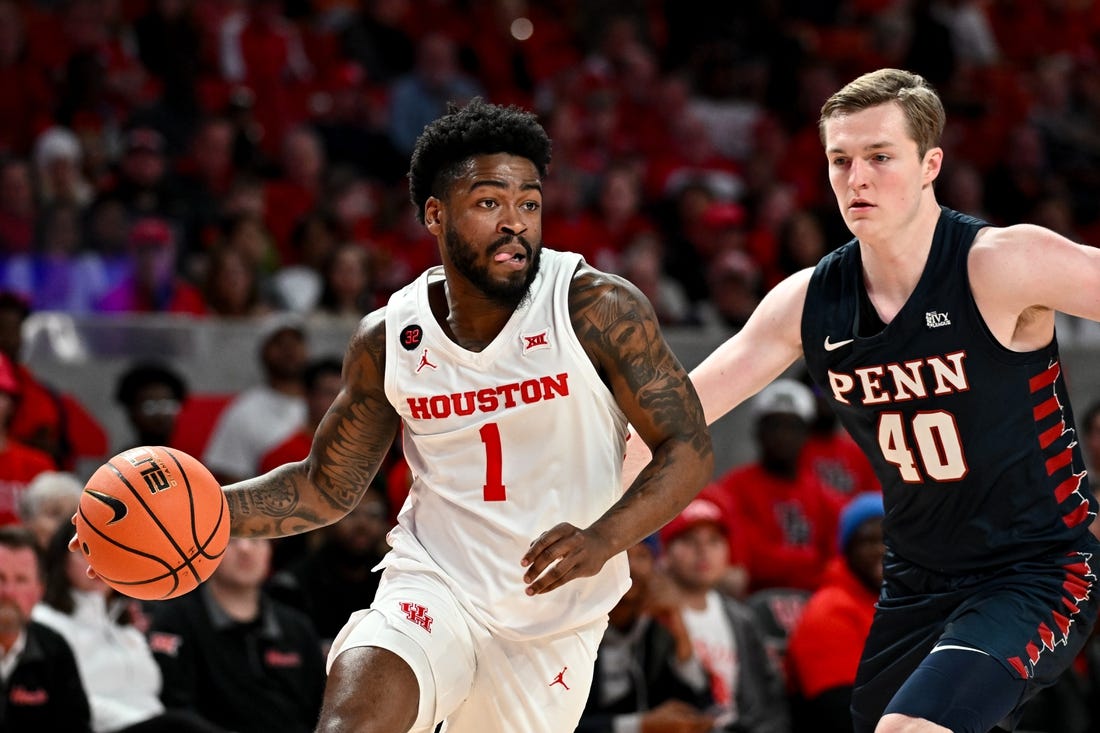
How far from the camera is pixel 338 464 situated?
5234 millimetres

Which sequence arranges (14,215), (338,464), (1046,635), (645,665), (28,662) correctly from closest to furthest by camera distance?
(1046,635), (338,464), (28,662), (645,665), (14,215)

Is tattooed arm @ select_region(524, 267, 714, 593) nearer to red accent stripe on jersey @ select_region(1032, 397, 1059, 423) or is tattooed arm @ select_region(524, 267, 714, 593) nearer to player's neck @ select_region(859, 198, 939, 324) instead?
player's neck @ select_region(859, 198, 939, 324)

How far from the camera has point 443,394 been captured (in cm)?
495

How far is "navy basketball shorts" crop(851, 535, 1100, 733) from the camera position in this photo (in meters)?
4.46

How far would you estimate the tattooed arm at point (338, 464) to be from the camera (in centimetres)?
516

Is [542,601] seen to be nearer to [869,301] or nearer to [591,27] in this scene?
[869,301]

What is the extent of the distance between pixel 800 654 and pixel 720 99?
861 cm

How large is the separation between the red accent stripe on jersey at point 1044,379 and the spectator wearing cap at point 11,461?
550 centimetres

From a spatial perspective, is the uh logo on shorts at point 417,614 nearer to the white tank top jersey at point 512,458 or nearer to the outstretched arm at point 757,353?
the white tank top jersey at point 512,458

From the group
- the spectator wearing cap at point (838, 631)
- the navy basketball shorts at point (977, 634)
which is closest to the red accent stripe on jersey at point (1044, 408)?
the navy basketball shorts at point (977, 634)

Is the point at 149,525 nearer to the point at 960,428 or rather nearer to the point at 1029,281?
the point at 960,428

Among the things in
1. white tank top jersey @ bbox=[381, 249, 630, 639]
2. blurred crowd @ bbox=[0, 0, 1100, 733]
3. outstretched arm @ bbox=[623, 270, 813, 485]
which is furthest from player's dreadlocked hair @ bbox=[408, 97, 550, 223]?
blurred crowd @ bbox=[0, 0, 1100, 733]

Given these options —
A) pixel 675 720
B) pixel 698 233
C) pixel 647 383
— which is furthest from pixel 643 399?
pixel 698 233

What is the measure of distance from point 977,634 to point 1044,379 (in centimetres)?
85
